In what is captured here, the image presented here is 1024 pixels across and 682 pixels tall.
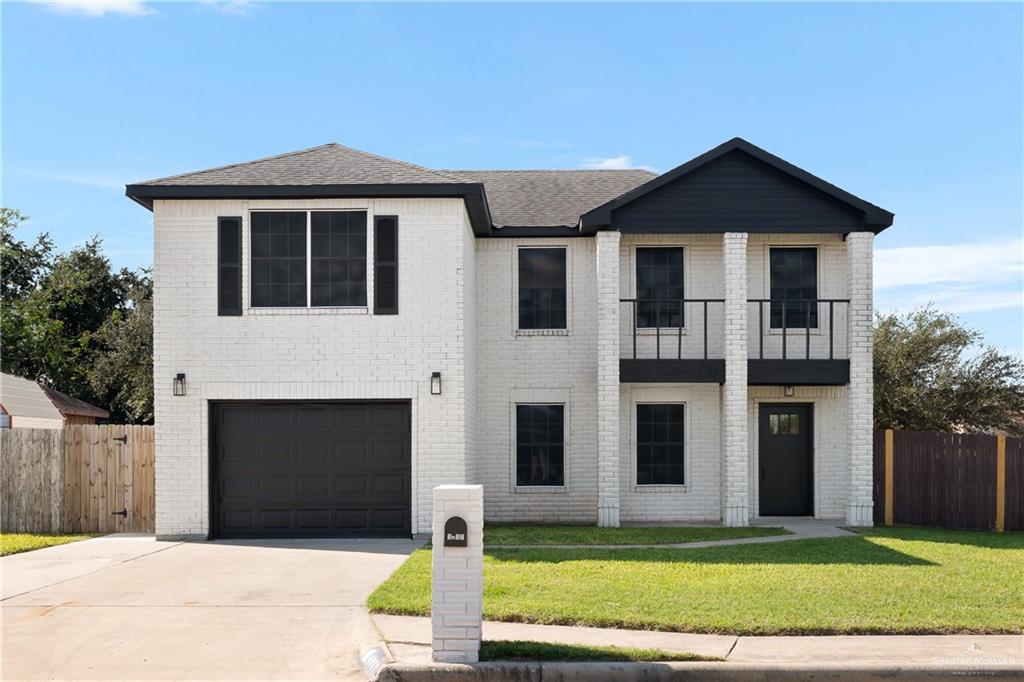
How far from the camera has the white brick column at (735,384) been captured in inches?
681

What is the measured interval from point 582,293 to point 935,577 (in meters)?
8.74

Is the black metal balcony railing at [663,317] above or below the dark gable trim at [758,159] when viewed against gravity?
below

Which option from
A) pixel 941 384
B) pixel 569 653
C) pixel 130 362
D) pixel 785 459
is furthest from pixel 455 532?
pixel 130 362

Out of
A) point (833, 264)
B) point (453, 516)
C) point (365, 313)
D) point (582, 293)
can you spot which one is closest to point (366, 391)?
point (365, 313)

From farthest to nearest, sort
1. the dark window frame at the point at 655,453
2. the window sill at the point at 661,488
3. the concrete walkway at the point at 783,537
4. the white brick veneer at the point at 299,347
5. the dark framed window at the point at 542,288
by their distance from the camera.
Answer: the dark framed window at the point at 542,288 → the dark window frame at the point at 655,453 → the window sill at the point at 661,488 → the white brick veneer at the point at 299,347 → the concrete walkway at the point at 783,537

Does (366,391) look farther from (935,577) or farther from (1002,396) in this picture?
(1002,396)

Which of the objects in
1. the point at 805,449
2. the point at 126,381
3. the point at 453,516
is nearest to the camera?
the point at 453,516

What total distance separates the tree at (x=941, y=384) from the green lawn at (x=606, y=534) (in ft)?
35.5

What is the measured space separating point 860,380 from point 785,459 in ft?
7.17

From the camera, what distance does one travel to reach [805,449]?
61.2ft

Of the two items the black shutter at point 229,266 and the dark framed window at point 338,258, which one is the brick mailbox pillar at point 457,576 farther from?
the black shutter at point 229,266

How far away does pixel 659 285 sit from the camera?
60.7ft

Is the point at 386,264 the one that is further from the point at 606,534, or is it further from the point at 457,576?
the point at 457,576

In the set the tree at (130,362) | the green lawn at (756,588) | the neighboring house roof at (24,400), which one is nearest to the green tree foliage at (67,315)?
the tree at (130,362)
